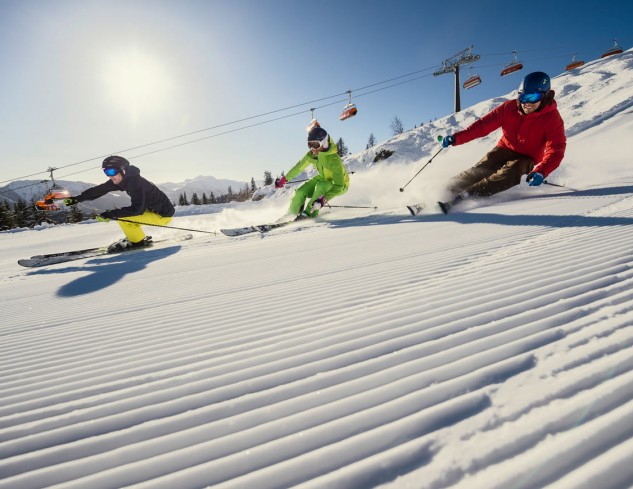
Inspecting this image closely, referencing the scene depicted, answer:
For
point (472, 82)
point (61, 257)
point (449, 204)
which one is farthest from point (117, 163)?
point (472, 82)

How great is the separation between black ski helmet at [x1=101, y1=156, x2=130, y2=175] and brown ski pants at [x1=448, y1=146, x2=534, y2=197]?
738 cm

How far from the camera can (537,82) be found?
537 centimetres

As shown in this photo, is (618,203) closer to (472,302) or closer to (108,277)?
(472,302)

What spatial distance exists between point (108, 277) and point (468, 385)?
187 inches

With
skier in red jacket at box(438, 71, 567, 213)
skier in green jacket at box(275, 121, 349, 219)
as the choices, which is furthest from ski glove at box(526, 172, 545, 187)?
skier in green jacket at box(275, 121, 349, 219)

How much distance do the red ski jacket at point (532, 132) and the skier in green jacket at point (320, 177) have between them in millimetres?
2874

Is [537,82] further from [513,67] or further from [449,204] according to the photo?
[513,67]

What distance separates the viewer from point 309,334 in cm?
178

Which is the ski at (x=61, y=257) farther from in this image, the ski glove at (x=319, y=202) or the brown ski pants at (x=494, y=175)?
the brown ski pants at (x=494, y=175)

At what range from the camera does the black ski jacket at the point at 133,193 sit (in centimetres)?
639

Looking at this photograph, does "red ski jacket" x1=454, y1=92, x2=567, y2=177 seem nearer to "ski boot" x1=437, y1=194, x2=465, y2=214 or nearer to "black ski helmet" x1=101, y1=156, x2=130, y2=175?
"ski boot" x1=437, y1=194, x2=465, y2=214

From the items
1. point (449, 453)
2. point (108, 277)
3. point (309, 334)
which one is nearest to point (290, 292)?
point (309, 334)

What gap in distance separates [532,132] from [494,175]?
105 centimetres

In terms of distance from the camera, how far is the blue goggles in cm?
542
